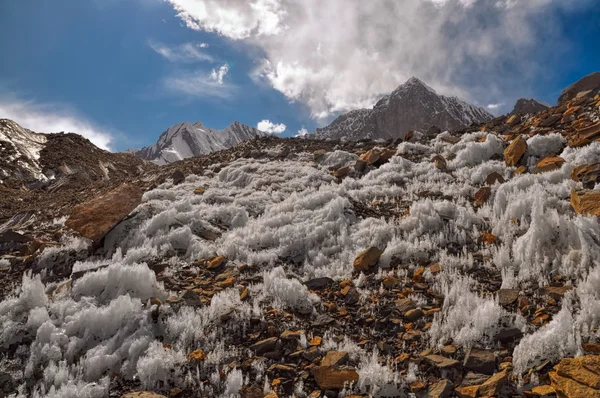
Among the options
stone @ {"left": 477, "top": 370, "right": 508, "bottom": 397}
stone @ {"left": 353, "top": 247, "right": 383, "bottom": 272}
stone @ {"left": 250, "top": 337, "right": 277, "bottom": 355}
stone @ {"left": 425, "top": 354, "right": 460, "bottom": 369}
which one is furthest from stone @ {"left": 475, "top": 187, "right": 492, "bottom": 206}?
stone @ {"left": 250, "top": 337, "right": 277, "bottom": 355}

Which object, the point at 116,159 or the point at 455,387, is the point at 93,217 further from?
the point at 116,159

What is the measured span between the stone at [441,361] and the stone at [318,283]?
2.96m

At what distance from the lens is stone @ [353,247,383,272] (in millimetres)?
7750

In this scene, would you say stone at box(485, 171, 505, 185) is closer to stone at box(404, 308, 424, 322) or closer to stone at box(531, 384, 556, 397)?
stone at box(404, 308, 424, 322)

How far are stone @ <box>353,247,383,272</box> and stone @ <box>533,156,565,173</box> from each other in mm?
7056

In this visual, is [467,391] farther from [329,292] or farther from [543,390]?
[329,292]

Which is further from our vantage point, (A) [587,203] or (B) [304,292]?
(A) [587,203]

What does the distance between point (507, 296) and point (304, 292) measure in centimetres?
361

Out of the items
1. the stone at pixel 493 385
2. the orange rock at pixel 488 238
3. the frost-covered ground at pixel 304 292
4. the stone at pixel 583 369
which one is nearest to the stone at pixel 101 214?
the frost-covered ground at pixel 304 292

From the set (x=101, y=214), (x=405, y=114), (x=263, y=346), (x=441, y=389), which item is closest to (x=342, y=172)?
(x=101, y=214)

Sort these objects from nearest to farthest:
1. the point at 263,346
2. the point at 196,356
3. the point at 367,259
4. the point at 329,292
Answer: the point at 196,356 < the point at 263,346 < the point at 329,292 < the point at 367,259

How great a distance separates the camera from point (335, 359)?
15.7ft

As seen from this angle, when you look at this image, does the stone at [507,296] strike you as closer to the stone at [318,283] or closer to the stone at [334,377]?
the stone at [334,377]

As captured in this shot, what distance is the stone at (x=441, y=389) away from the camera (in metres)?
4.07
